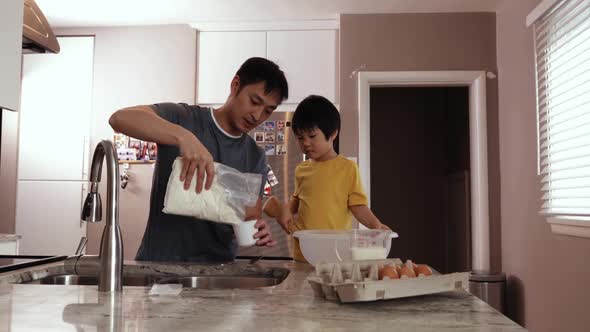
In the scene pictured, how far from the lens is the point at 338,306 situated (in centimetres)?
83

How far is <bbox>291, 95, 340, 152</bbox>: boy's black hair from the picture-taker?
1.97m

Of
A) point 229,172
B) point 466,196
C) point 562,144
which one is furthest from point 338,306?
point 466,196

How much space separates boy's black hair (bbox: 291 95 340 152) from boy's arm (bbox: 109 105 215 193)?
75cm

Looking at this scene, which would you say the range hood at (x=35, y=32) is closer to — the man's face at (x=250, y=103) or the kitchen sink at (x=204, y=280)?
the man's face at (x=250, y=103)

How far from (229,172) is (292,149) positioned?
2.29 m

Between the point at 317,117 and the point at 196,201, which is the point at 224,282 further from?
the point at 317,117

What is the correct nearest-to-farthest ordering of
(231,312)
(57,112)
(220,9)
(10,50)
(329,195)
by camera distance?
(231,312) → (10,50) → (329,195) → (220,9) → (57,112)

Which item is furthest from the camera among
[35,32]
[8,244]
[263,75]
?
[8,244]

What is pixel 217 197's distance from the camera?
107 centimetres

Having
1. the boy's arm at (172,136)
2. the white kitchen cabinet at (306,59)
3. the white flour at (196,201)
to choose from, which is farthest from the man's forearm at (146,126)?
the white kitchen cabinet at (306,59)

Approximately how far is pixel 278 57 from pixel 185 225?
2.34m

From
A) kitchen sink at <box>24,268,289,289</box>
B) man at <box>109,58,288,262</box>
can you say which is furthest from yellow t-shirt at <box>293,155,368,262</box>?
kitchen sink at <box>24,268,289,289</box>

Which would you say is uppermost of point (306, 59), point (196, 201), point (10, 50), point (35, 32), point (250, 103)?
point (306, 59)

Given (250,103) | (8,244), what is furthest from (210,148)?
(8,244)
